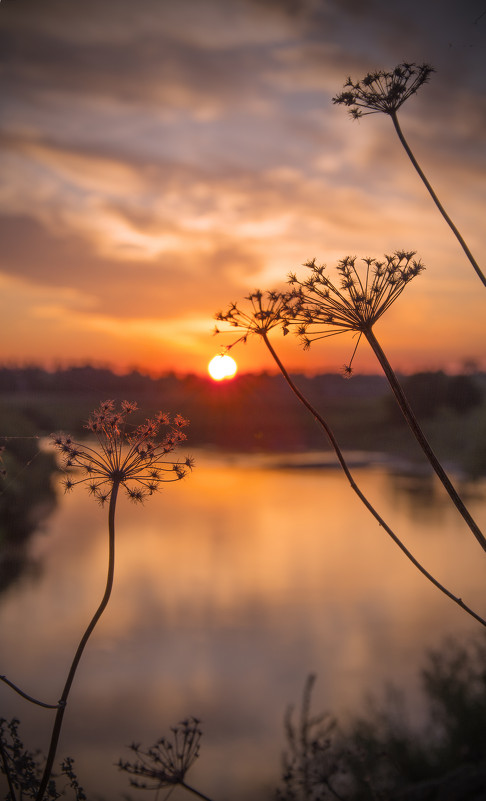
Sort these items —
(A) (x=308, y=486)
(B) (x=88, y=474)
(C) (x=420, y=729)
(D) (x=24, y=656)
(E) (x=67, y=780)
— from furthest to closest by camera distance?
(A) (x=308, y=486)
(D) (x=24, y=656)
(C) (x=420, y=729)
(E) (x=67, y=780)
(B) (x=88, y=474)

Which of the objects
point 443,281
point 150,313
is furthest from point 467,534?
point 150,313

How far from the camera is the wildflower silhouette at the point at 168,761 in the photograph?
105 cm

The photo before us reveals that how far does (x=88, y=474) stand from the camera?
1.10 meters

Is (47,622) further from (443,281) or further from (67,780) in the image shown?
(443,281)

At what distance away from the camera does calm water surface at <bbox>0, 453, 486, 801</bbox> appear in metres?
1.43

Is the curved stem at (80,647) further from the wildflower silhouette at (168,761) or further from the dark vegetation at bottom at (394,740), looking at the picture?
the dark vegetation at bottom at (394,740)

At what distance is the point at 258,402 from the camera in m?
2.03

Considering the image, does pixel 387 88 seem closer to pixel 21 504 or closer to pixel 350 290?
pixel 350 290

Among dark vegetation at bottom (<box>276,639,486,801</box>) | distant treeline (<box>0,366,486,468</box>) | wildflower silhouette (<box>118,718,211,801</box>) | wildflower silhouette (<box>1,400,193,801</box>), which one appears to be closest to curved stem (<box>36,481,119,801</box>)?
wildflower silhouette (<box>1,400,193,801</box>)

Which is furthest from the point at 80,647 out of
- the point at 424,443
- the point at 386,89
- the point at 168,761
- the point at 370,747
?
the point at 386,89

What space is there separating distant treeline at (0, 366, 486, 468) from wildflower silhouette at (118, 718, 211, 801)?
0.82 metres

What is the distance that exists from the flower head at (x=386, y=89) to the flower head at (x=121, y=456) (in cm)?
73

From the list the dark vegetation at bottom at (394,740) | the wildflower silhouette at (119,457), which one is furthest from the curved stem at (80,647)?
the dark vegetation at bottom at (394,740)

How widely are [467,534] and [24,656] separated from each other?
1.59 meters
